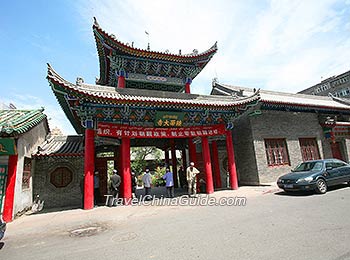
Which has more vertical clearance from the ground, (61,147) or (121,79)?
(121,79)

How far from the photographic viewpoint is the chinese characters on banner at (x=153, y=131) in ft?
28.3

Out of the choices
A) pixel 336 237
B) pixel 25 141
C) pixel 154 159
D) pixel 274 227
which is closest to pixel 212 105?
pixel 274 227

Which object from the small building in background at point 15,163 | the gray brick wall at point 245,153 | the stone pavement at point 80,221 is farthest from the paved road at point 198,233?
the gray brick wall at point 245,153

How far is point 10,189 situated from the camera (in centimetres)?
737

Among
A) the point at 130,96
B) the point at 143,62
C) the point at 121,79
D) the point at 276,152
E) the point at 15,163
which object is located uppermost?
the point at 143,62

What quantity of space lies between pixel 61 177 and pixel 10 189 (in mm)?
2963

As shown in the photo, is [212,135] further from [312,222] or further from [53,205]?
[53,205]

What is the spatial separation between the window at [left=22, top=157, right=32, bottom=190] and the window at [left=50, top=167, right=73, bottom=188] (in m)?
1.11

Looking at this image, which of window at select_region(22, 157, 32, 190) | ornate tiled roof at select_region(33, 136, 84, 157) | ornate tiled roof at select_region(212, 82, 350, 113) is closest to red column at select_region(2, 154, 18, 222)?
window at select_region(22, 157, 32, 190)

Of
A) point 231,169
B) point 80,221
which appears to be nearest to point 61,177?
point 80,221

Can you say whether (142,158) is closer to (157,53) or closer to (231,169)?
(231,169)

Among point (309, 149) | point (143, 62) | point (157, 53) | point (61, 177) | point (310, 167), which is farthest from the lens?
point (309, 149)

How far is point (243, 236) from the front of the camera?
13.8ft

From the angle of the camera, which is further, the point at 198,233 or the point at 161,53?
the point at 161,53
